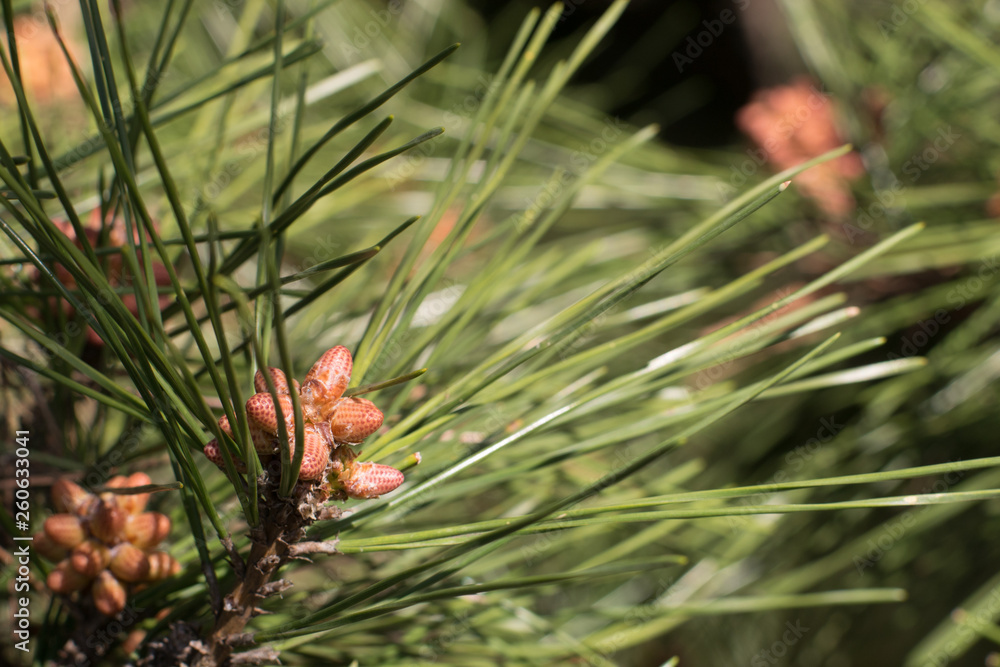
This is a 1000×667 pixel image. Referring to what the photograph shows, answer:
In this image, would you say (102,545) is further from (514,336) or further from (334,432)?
(514,336)

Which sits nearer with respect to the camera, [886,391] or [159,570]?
[159,570]

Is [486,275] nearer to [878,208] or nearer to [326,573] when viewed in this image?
[326,573]

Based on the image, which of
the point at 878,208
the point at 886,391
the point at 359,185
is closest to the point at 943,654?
the point at 886,391

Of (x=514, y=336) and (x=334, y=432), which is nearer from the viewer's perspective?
(x=334, y=432)

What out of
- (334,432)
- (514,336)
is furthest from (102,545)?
(514,336)
